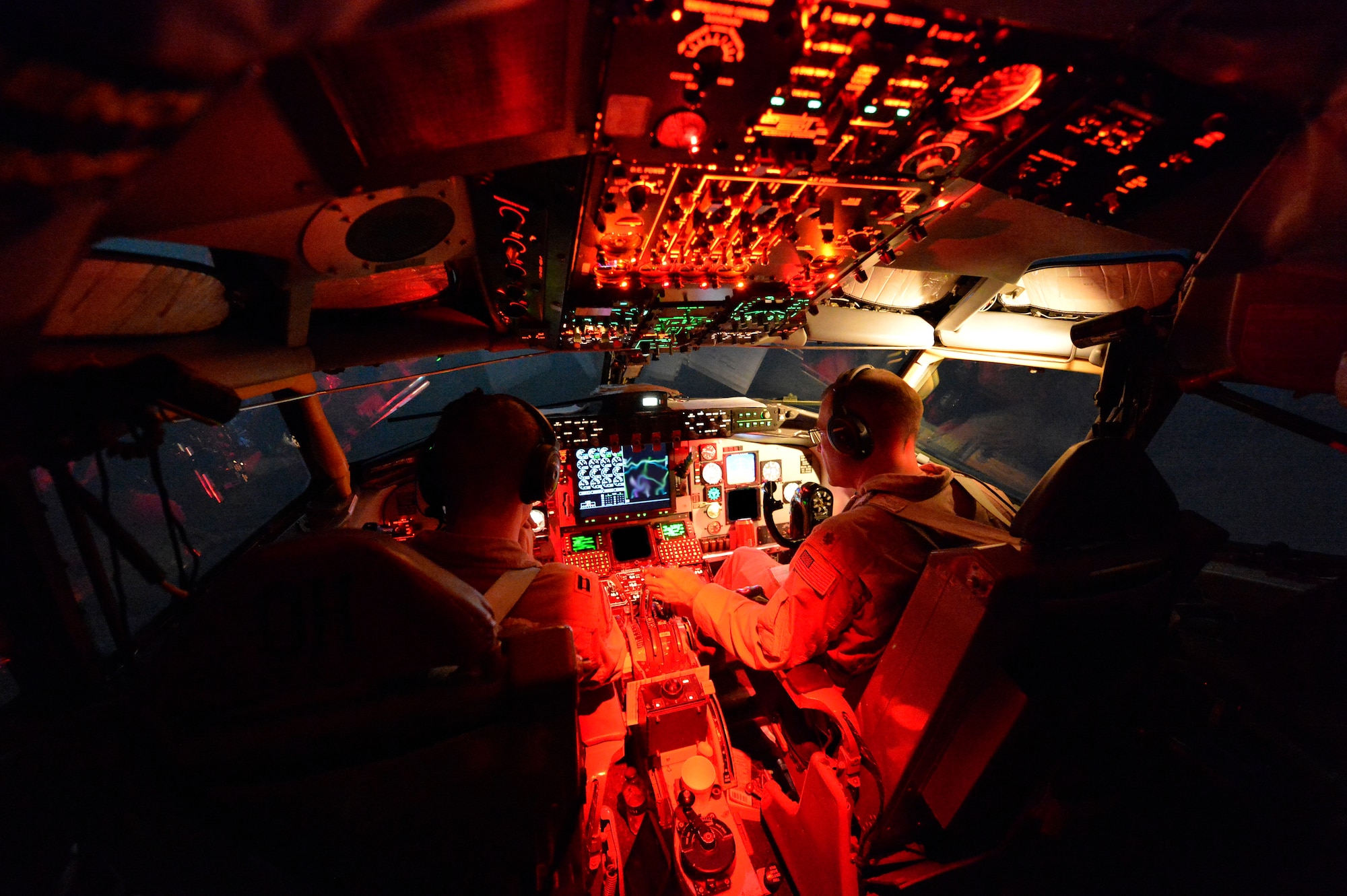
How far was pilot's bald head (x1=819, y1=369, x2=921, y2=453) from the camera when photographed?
1.86 metres

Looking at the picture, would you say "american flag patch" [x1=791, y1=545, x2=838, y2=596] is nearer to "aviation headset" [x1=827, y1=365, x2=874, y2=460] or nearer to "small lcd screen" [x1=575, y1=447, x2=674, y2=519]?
"aviation headset" [x1=827, y1=365, x2=874, y2=460]

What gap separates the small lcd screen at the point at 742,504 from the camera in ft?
10.3

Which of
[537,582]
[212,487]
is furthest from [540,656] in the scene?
[212,487]

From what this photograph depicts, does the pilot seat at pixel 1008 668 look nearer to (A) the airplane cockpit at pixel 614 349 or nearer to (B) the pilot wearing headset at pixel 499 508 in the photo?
(A) the airplane cockpit at pixel 614 349

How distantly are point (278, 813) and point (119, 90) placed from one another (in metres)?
0.94

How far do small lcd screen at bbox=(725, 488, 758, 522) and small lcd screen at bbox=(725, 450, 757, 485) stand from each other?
0.20 ft

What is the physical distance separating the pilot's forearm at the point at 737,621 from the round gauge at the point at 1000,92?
1.50 m

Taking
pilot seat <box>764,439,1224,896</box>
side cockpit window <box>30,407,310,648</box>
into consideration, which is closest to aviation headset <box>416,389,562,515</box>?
pilot seat <box>764,439,1224,896</box>

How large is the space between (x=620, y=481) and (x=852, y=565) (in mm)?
1605

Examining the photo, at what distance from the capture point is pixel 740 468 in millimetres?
3162

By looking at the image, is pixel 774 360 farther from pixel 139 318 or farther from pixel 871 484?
pixel 139 318

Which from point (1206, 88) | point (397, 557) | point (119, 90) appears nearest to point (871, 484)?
point (1206, 88)

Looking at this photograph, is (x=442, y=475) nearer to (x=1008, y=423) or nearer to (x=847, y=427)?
(x=847, y=427)

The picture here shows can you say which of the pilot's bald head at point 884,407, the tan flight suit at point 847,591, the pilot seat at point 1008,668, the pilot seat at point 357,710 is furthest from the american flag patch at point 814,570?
the pilot seat at point 357,710
